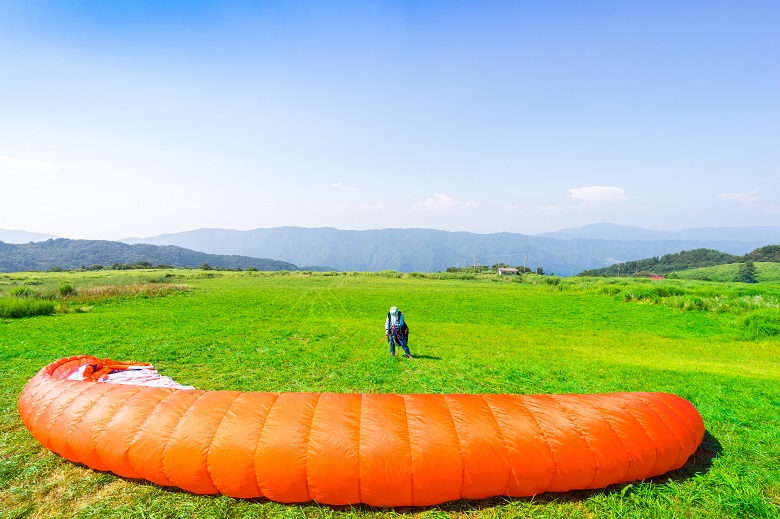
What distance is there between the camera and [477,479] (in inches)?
213

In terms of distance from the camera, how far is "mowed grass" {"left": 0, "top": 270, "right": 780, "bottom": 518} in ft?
18.0

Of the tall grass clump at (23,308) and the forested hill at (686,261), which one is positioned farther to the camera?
the forested hill at (686,261)

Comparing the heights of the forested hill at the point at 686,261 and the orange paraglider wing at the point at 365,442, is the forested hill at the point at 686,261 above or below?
above

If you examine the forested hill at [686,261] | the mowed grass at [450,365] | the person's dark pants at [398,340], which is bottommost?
the mowed grass at [450,365]

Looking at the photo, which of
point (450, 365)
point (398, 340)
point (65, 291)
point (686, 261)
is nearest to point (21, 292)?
point (65, 291)

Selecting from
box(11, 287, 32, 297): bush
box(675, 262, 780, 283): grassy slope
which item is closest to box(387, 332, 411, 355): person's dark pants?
box(11, 287, 32, 297): bush

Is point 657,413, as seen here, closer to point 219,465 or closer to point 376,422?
point 376,422

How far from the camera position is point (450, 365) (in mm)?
14188

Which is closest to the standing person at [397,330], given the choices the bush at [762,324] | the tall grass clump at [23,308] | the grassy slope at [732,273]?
the bush at [762,324]

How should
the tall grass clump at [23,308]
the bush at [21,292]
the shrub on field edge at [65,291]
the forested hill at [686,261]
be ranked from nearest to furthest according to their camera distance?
the tall grass clump at [23,308]
the bush at [21,292]
the shrub on field edge at [65,291]
the forested hill at [686,261]

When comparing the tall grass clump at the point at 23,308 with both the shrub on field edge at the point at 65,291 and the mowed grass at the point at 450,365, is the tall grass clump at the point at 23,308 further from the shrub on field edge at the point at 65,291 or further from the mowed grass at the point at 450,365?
the shrub on field edge at the point at 65,291

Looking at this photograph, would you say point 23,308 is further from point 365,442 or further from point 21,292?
point 365,442

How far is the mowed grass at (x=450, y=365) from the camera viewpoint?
550cm

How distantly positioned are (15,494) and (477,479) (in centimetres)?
745
